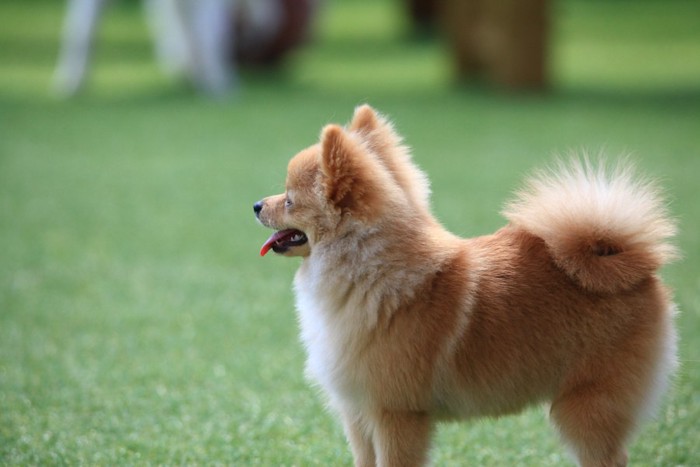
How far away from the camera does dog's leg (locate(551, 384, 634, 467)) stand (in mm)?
2379

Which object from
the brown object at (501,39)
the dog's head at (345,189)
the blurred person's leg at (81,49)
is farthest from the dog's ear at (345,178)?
the blurred person's leg at (81,49)

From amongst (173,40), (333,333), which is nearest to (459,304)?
(333,333)

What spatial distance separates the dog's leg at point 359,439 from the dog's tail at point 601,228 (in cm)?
62

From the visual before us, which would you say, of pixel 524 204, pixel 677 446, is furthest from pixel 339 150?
pixel 677 446

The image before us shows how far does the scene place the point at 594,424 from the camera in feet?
7.80

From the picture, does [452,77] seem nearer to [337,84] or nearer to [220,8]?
[337,84]

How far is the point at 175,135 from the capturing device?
7.78 meters

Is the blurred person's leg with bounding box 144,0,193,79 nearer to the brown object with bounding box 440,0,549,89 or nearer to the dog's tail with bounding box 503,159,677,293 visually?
the brown object with bounding box 440,0,549,89

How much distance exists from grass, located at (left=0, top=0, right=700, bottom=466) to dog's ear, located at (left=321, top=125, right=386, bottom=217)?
0.90 metres

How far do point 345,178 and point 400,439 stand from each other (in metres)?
0.61

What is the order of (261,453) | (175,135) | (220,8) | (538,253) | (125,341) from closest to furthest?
1. (538,253)
2. (261,453)
3. (125,341)
4. (175,135)
5. (220,8)

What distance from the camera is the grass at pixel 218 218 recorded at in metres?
3.16

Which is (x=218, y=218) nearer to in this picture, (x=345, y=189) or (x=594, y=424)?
(x=345, y=189)

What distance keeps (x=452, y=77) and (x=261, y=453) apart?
7.19m
